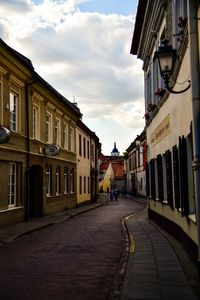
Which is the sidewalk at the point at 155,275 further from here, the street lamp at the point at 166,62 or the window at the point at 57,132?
Answer: the window at the point at 57,132

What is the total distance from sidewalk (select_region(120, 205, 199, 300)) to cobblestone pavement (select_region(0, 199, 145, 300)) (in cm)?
39

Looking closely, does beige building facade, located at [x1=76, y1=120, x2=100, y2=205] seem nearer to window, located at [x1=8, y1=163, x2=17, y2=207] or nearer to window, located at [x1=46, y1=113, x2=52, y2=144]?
window, located at [x1=46, y1=113, x2=52, y2=144]

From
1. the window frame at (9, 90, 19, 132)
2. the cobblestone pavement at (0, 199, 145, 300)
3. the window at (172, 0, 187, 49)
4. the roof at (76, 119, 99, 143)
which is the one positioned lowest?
the cobblestone pavement at (0, 199, 145, 300)

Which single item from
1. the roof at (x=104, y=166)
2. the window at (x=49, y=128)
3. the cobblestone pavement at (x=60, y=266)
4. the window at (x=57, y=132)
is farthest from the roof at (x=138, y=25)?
the roof at (x=104, y=166)

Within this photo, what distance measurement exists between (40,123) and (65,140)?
304 inches

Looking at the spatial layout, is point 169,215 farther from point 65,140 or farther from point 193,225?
point 65,140

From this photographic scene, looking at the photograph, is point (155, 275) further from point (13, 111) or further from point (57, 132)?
point (57, 132)

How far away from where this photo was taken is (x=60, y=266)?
9844 mm

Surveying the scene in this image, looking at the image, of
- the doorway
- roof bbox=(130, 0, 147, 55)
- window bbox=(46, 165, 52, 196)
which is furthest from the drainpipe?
window bbox=(46, 165, 52, 196)

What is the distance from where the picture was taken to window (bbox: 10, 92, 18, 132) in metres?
19.8

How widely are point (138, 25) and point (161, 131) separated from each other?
6016mm

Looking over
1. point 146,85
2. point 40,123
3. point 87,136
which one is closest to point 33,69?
point 40,123

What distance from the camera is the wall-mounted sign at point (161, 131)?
14.3 meters

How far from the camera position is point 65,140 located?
31922 mm
